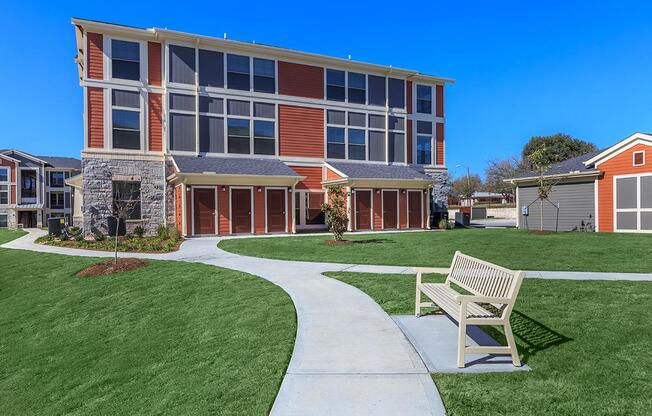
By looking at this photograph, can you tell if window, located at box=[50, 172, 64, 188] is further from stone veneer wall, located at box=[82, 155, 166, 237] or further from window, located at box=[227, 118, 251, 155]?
window, located at box=[227, 118, 251, 155]

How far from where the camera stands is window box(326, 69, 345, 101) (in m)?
25.0

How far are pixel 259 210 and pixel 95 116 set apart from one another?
9156mm

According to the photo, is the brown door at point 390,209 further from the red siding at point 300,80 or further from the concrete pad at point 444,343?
the concrete pad at point 444,343

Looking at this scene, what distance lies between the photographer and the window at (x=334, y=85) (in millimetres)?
24953

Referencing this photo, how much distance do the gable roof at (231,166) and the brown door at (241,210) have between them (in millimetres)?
1095

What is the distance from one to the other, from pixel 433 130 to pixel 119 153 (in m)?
20.0

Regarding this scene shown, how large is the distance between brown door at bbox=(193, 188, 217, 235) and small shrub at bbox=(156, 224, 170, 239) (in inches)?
50.1

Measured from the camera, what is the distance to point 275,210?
21.5m

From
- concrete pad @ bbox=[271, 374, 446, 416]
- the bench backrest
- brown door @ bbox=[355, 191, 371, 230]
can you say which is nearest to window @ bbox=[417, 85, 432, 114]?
brown door @ bbox=[355, 191, 371, 230]

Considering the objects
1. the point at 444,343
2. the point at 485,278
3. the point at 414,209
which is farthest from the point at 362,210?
the point at 444,343

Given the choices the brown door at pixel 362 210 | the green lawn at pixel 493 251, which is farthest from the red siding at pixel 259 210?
the brown door at pixel 362 210

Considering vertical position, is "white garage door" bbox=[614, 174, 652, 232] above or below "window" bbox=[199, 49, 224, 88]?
Answer: below

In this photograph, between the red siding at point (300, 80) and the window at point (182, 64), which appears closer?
the window at point (182, 64)

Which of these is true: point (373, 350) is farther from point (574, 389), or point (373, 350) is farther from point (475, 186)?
point (475, 186)
